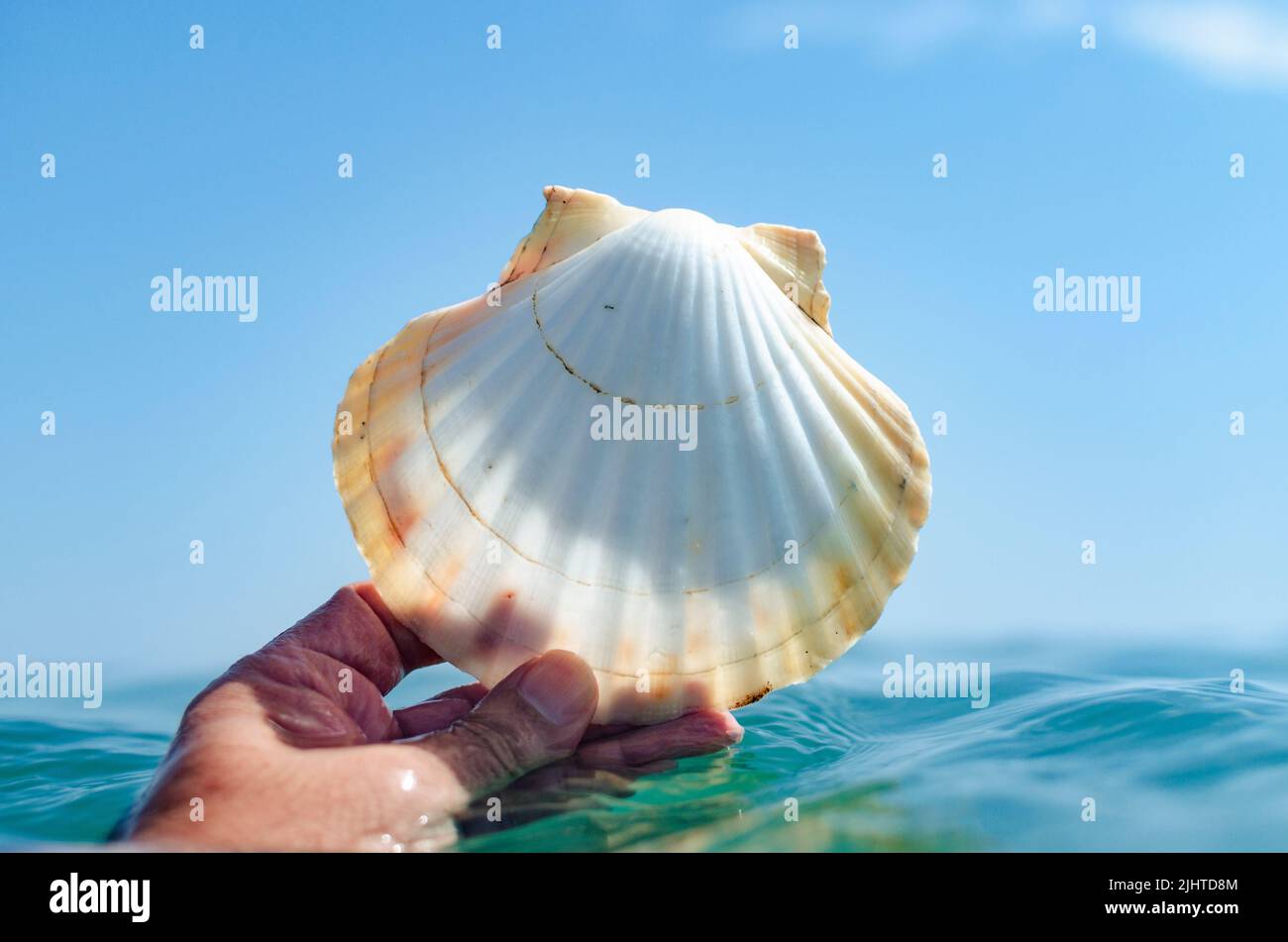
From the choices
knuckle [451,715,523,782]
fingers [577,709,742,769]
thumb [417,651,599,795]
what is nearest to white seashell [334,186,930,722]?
fingers [577,709,742,769]

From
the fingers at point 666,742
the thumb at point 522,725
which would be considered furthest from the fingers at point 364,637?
the fingers at point 666,742

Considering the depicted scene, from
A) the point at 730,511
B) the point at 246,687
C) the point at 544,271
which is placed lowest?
the point at 246,687

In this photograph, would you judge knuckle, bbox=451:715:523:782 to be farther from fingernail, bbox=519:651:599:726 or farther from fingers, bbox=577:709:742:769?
fingers, bbox=577:709:742:769

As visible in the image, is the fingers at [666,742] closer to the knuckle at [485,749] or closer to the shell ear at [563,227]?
the knuckle at [485,749]

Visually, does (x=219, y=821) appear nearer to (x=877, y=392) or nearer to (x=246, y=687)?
(x=246, y=687)


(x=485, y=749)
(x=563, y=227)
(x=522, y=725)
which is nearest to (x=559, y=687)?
(x=522, y=725)
